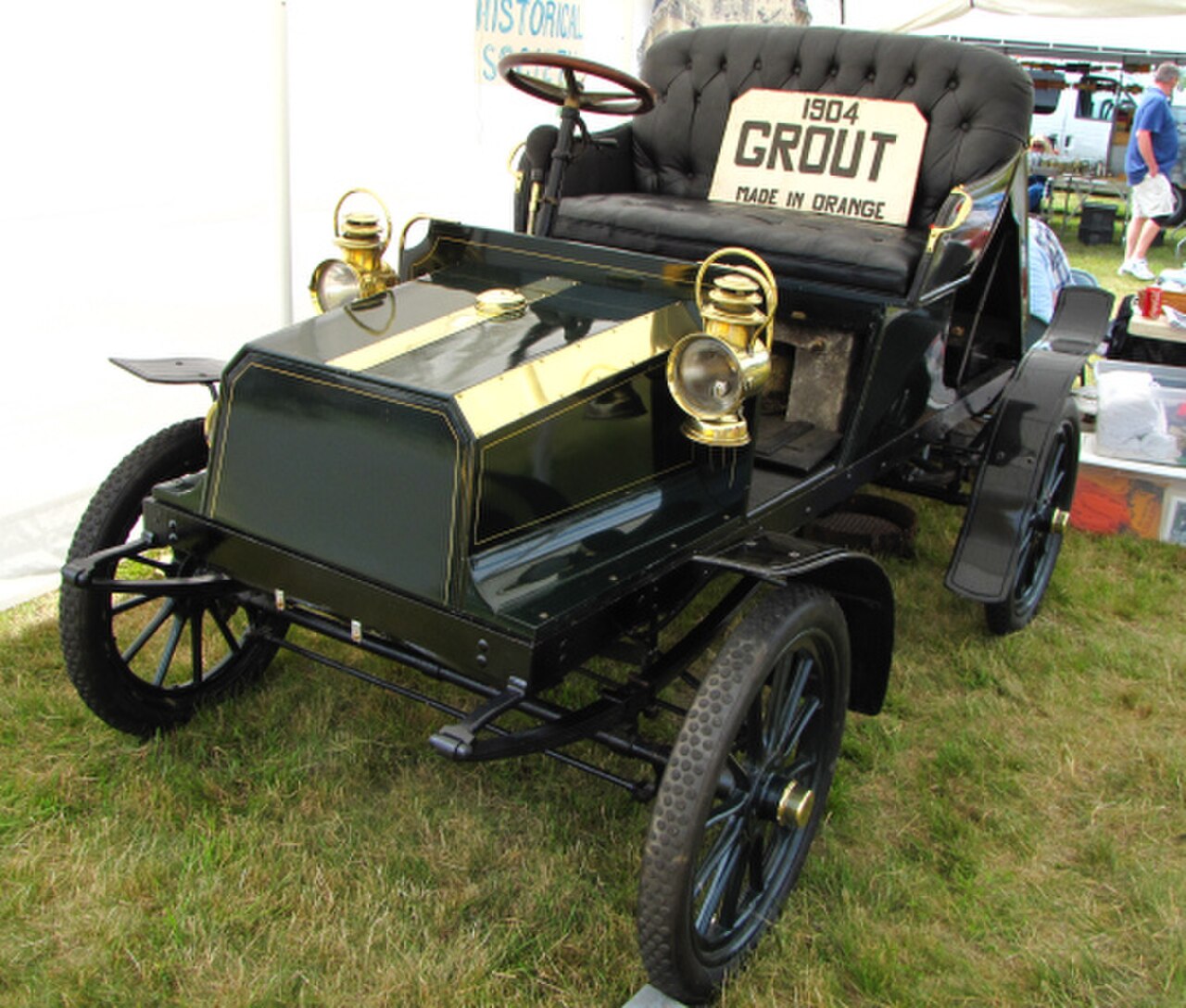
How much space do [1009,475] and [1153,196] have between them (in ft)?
26.2

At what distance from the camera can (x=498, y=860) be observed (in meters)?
2.38

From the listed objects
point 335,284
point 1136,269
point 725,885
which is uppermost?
point 335,284

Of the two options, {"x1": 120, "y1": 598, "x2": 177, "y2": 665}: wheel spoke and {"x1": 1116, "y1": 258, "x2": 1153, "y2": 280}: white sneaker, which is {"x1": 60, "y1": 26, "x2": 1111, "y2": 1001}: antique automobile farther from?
{"x1": 1116, "y1": 258, "x2": 1153, "y2": 280}: white sneaker

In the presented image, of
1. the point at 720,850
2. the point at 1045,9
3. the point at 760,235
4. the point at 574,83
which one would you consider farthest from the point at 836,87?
the point at 1045,9

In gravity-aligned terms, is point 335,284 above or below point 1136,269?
above

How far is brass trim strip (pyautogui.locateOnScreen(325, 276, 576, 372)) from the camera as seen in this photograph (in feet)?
6.98

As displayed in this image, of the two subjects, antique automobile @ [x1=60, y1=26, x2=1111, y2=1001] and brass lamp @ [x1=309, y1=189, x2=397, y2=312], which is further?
brass lamp @ [x1=309, y1=189, x2=397, y2=312]

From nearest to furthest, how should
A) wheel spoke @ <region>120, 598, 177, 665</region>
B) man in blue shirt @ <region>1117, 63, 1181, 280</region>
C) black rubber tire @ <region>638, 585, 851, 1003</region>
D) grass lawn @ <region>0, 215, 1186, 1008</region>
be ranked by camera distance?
1. black rubber tire @ <region>638, 585, 851, 1003</region>
2. grass lawn @ <region>0, 215, 1186, 1008</region>
3. wheel spoke @ <region>120, 598, 177, 665</region>
4. man in blue shirt @ <region>1117, 63, 1181, 280</region>

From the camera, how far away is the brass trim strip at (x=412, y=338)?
2.13m

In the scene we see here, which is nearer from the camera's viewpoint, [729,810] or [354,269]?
[729,810]

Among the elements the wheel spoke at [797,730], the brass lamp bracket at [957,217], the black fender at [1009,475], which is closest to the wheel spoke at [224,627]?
the wheel spoke at [797,730]

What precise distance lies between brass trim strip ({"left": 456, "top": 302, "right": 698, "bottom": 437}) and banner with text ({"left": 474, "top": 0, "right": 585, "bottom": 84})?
9.04 ft

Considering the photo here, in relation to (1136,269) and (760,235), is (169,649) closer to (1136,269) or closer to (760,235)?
(760,235)

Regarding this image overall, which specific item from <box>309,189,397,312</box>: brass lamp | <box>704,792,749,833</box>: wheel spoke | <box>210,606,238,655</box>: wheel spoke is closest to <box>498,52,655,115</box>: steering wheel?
<box>309,189,397,312</box>: brass lamp
